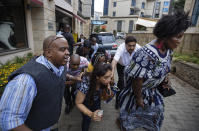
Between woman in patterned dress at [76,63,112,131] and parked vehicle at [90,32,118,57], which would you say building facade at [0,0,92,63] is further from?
woman in patterned dress at [76,63,112,131]

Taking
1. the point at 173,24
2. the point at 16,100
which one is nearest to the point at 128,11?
the point at 173,24

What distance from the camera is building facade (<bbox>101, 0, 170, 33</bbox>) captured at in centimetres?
3975

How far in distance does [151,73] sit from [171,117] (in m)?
2.14

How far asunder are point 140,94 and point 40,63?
4.15ft

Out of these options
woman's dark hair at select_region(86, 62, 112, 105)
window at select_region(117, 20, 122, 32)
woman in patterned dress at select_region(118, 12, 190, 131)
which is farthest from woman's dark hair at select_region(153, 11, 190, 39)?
window at select_region(117, 20, 122, 32)

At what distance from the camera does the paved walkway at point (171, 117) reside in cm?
246

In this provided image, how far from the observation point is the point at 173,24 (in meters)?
1.26

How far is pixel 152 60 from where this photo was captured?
135 cm

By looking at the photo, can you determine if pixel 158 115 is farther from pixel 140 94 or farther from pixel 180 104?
pixel 180 104

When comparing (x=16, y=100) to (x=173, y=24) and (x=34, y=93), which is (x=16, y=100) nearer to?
(x=34, y=93)

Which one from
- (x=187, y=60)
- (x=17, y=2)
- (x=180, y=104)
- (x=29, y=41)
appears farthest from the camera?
(x=29, y=41)

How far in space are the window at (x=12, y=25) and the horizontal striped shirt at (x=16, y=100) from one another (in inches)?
179

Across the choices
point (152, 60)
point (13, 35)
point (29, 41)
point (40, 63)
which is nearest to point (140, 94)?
point (152, 60)

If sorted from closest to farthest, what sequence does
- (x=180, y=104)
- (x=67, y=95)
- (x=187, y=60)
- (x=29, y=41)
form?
(x=67, y=95) → (x=180, y=104) → (x=187, y=60) → (x=29, y=41)
